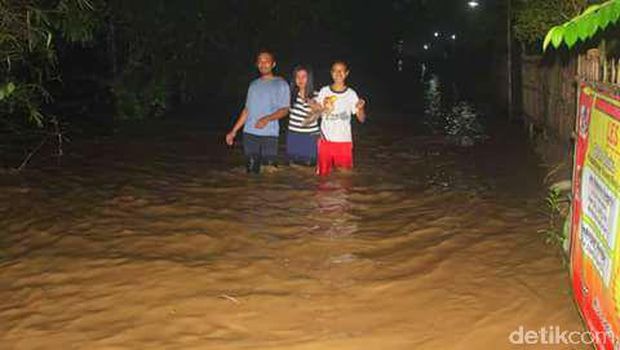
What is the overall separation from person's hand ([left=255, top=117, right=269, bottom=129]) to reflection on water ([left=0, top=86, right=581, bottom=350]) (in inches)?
31.4

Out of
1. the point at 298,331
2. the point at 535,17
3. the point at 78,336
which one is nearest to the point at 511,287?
the point at 298,331

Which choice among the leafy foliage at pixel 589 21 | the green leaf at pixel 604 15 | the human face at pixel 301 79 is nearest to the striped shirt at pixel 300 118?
the human face at pixel 301 79

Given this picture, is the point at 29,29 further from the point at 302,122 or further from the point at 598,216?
the point at 598,216

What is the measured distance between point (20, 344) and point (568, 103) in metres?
7.41

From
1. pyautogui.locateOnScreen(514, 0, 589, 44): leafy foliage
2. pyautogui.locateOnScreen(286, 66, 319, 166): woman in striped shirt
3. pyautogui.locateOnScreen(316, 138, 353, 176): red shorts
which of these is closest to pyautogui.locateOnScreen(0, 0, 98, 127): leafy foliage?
pyautogui.locateOnScreen(286, 66, 319, 166): woman in striped shirt

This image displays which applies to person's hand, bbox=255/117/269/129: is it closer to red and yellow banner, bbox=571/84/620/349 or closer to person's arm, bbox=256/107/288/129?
person's arm, bbox=256/107/288/129

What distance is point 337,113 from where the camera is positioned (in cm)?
877

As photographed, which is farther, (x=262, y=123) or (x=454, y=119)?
(x=454, y=119)

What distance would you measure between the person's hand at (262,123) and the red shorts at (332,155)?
2.51 ft

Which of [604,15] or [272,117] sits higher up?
[604,15]

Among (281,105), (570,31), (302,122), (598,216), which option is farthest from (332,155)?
(570,31)

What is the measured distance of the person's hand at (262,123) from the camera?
8987mm

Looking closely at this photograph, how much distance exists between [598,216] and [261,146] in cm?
606

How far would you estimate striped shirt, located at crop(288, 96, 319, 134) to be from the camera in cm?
930
